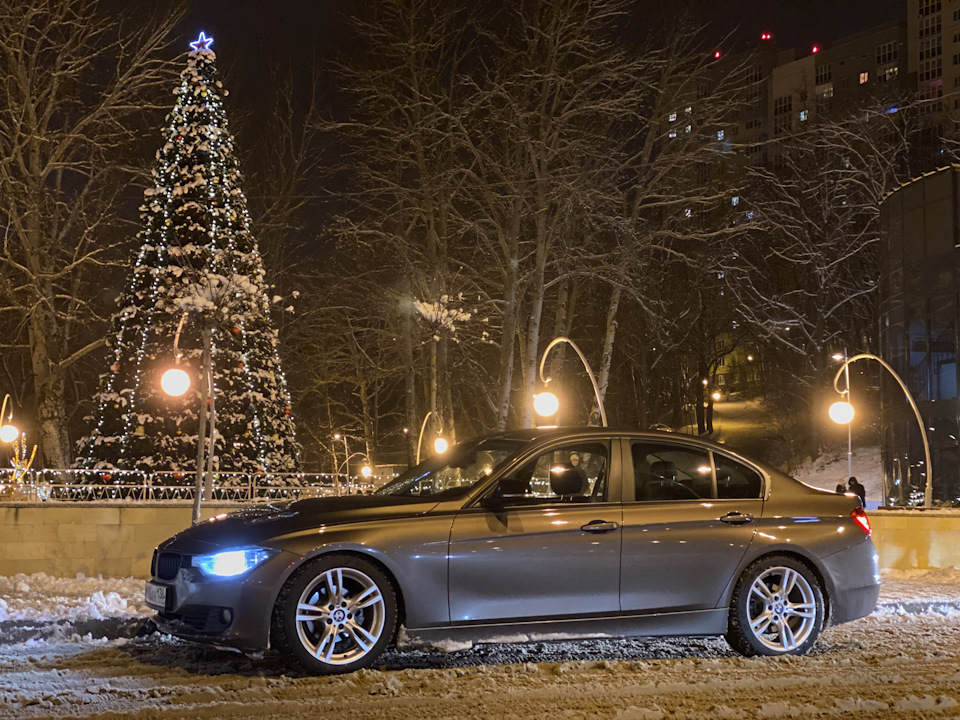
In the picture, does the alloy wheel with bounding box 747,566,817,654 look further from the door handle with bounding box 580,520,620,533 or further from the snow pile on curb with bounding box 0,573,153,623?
the snow pile on curb with bounding box 0,573,153,623

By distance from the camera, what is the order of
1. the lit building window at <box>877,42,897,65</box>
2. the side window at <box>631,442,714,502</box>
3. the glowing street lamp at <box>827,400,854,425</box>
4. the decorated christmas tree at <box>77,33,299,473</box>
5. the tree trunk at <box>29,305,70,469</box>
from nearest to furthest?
the side window at <box>631,442,714,502</box>, the decorated christmas tree at <box>77,33,299,473</box>, the glowing street lamp at <box>827,400,854,425</box>, the tree trunk at <box>29,305,70,469</box>, the lit building window at <box>877,42,897,65</box>

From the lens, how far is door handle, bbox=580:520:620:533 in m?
8.20

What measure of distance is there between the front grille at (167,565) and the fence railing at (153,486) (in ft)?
37.6

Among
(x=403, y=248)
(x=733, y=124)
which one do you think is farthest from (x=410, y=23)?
(x=733, y=124)

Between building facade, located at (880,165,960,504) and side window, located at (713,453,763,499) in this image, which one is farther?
building facade, located at (880,165,960,504)

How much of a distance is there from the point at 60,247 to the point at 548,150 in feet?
39.4

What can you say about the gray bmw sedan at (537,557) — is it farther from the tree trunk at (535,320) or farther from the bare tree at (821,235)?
the bare tree at (821,235)

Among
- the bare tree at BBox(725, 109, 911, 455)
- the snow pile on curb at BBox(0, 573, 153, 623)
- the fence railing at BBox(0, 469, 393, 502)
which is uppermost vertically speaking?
the bare tree at BBox(725, 109, 911, 455)

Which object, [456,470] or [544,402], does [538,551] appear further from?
[544,402]

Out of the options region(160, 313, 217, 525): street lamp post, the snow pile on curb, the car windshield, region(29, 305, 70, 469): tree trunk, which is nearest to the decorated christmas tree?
region(160, 313, 217, 525): street lamp post

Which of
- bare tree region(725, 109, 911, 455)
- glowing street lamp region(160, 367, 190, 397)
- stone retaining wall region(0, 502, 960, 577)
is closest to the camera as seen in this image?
stone retaining wall region(0, 502, 960, 577)

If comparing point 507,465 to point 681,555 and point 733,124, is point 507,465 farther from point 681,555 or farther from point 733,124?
point 733,124

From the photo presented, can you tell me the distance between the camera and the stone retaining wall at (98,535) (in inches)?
675

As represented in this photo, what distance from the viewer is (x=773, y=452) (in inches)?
2395
